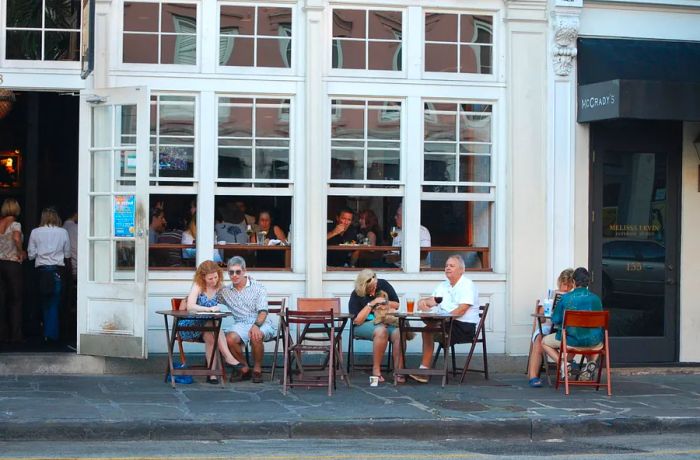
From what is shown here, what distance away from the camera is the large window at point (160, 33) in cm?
1272

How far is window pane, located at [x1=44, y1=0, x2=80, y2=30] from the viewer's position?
12695 millimetres

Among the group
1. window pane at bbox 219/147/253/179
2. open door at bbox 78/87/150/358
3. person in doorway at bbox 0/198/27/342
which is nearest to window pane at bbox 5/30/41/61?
open door at bbox 78/87/150/358

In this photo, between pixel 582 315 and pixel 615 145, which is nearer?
pixel 582 315

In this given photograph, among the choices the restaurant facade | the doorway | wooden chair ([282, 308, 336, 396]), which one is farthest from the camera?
the doorway

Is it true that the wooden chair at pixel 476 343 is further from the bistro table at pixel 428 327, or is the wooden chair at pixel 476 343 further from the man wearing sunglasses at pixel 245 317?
the man wearing sunglasses at pixel 245 317

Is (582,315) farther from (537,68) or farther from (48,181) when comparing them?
(48,181)

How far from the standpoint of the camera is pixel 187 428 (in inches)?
365

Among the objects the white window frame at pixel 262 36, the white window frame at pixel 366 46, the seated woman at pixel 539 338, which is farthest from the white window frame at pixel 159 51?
the seated woman at pixel 539 338

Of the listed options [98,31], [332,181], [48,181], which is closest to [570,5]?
[332,181]

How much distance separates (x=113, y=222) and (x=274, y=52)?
108 inches

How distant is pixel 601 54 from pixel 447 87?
1.85m

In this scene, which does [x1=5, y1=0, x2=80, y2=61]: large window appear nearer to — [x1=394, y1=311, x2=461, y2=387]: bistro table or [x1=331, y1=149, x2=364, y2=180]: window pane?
[x1=331, y1=149, x2=364, y2=180]: window pane

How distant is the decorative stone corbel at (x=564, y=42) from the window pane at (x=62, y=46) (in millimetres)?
5515

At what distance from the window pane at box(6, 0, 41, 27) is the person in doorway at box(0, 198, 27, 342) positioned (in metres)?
2.35
